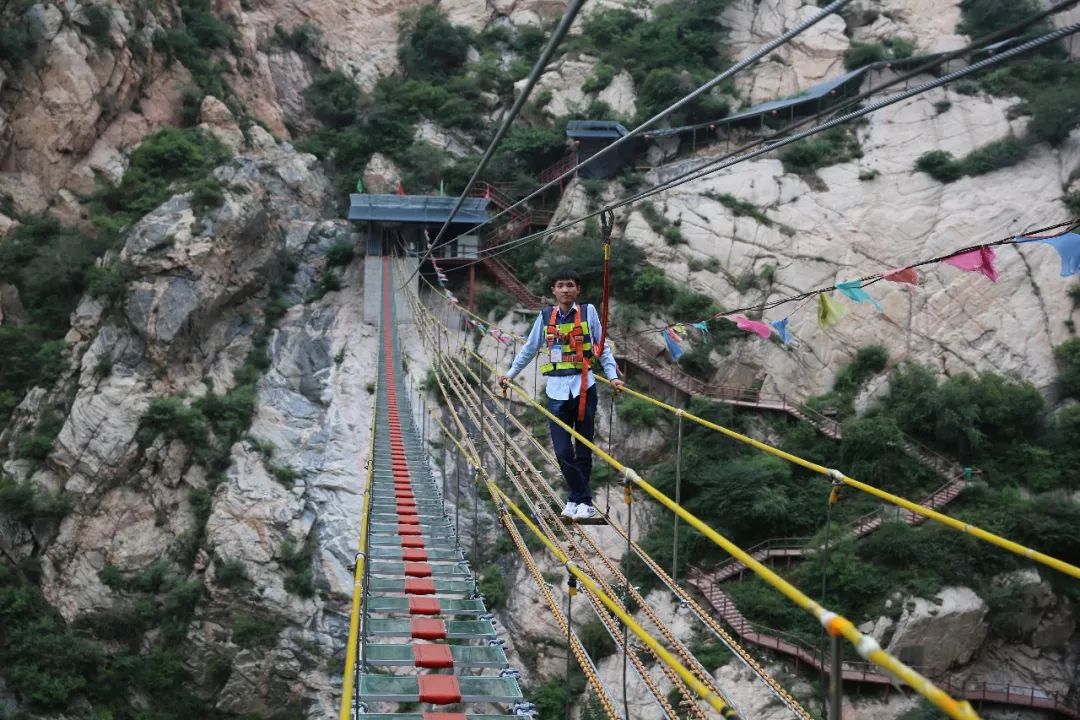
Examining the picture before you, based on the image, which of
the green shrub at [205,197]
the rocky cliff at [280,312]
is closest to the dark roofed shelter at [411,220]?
the rocky cliff at [280,312]

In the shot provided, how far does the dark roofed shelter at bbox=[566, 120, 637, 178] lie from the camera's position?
2069 cm

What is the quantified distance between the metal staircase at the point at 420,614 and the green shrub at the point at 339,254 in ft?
39.7

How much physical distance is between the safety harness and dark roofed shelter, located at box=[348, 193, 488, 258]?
14.5 m

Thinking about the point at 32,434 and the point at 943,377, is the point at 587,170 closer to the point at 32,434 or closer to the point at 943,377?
the point at 943,377

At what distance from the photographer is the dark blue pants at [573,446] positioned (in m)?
4.77

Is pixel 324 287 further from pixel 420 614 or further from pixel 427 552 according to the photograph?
pixel 420 614

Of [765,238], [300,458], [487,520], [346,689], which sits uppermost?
[765,238]

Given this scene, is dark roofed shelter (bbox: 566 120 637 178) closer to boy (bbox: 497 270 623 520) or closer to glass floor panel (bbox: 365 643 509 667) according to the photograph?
boy (bbox: 497 270 623 520)

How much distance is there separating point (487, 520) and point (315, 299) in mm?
7099

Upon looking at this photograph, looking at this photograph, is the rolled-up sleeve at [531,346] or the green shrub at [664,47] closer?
the rolled-up sleeve at [531,346]

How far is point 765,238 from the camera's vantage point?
18266 millimetres

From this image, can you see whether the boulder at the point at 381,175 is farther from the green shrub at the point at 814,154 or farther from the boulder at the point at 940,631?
the boulder at the point at 940,631

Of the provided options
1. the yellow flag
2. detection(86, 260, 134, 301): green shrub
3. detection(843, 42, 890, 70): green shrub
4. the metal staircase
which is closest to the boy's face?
the metal staircase

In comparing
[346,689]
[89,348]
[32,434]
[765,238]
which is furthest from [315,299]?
[346,689]
